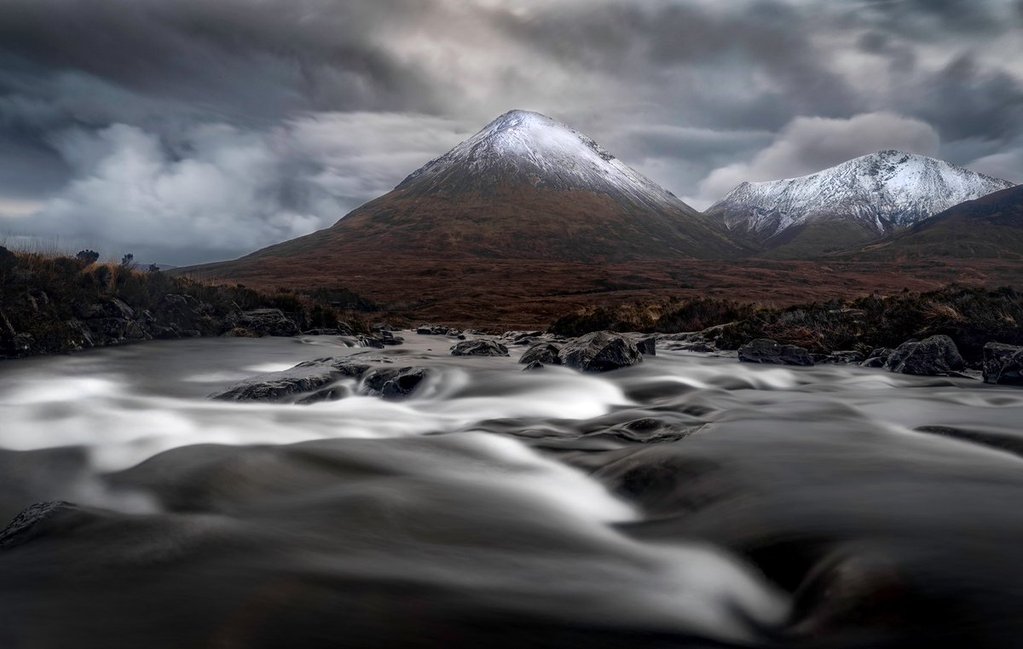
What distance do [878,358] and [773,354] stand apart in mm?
2714

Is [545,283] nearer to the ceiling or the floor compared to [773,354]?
nearer to the ceiling

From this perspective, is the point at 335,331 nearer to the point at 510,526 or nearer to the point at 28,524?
the point at 510,526

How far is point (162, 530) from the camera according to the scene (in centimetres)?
500

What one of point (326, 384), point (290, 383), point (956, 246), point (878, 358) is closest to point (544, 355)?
point (326, 384)

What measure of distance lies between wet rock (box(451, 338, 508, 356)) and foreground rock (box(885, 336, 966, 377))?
464 inches

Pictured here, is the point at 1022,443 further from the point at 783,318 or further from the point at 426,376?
the point at 783,318

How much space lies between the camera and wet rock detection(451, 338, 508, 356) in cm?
2114

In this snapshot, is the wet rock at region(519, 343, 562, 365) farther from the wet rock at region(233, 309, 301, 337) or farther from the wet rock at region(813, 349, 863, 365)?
the wet rock at region(233, 309, 301, 337)

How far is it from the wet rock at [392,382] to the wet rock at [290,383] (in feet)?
1.99

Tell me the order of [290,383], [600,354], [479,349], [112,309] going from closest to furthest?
[290,383], [600,354], [112,309], [479,349]

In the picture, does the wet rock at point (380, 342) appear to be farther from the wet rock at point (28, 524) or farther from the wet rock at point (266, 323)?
the wet rock at point (28, 524)

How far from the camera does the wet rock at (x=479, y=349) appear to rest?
21.1 m

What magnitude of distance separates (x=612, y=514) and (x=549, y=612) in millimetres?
2346

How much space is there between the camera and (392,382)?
43.9ft
